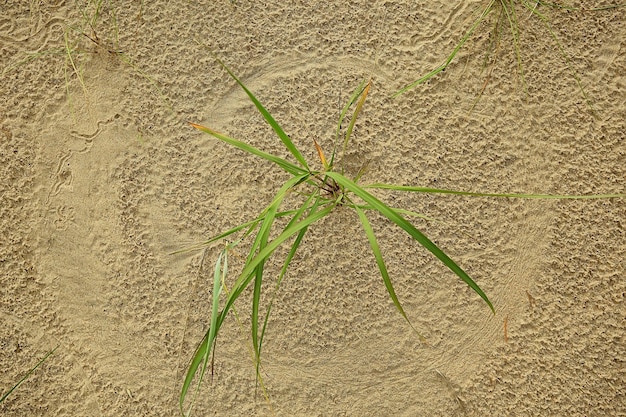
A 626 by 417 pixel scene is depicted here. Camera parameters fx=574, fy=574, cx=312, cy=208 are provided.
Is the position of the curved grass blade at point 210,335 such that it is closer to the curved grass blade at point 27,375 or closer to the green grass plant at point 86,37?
the curved grass blade at point 27,375

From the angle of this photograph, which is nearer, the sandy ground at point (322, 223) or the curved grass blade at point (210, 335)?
the curved grass blade at point (210, 335)

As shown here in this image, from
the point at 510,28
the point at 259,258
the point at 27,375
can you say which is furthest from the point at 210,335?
the point at 510,28

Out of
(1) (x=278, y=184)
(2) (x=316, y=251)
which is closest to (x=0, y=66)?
(1) (x=278, y=184)

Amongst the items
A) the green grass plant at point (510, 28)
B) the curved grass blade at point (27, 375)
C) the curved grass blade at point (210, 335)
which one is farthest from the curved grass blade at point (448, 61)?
the curved grass blade at point (27, 375)

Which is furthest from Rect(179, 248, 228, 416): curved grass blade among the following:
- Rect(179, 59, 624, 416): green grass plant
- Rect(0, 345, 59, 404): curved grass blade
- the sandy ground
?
Rect(0, 345, 59, 404): curved grass blade

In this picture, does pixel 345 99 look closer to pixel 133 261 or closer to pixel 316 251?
pixel 316 251

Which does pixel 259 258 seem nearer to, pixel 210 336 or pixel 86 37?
pixel 210 336
